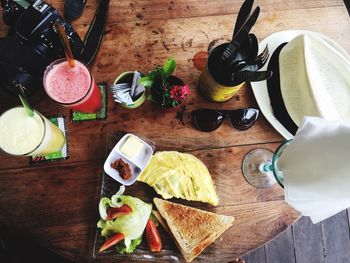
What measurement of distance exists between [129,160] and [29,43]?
1.64 feet

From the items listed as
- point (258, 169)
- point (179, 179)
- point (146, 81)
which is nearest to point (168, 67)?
point (146, 81)

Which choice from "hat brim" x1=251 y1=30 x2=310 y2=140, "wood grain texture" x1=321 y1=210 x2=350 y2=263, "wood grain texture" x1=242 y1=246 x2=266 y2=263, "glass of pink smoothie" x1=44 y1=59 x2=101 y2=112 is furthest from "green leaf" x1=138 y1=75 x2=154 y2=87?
"wood grain texture" x1=321 y1=210 x2=350 y2=263

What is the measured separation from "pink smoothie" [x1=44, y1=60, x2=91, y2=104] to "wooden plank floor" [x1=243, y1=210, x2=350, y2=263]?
1.40 metres

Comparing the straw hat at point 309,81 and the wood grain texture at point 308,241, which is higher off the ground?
the straw hat at point 309,81

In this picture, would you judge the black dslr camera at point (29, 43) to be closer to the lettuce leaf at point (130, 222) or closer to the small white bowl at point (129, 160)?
the small white bowl at point (129, 160)

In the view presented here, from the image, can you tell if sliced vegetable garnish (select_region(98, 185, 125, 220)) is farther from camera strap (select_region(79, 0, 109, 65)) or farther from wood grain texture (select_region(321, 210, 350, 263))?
wood grain texture (select_region(321, 210, 350, 263))

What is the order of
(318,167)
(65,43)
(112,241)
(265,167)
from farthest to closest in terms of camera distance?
(265,167), (112,241), (65,43), (318,167)

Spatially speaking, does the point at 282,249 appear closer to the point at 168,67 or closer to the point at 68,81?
the point at 168,67

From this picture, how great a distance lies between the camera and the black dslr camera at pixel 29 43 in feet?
3.17

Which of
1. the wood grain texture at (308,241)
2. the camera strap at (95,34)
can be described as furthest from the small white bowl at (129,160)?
the wood grain texture at (308,241)

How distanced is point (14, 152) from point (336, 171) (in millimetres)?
892

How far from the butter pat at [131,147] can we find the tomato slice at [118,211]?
6.8 inches

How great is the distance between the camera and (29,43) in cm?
100

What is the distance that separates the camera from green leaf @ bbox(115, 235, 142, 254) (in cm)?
101
